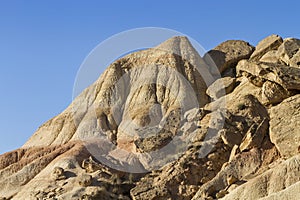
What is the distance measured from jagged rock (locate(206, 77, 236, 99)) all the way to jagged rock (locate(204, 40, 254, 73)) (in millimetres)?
3546

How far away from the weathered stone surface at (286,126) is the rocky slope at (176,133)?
0.18ft

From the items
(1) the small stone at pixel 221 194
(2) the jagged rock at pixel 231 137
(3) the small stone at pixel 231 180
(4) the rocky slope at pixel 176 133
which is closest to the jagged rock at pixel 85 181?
(4) the rocky slope at pixel 176 133

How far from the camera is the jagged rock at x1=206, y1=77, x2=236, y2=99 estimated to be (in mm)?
51062

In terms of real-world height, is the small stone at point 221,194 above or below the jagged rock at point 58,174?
below

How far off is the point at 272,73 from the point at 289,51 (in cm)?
577

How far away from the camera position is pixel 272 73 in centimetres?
4369

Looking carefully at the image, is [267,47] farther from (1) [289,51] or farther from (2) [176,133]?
(2) [176,133]

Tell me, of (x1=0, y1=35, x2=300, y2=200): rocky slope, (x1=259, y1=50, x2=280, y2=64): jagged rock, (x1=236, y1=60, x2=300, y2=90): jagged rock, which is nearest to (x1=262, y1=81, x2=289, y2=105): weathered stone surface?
(x1=0, y1=35, x2=300, y2=200): rocky slope

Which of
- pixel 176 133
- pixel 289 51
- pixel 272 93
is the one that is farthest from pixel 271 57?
pixel 176 133

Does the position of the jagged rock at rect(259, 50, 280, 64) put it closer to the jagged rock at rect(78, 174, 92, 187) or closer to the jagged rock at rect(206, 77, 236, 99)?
the jagged rock at rect(206, 77, 236, 99)

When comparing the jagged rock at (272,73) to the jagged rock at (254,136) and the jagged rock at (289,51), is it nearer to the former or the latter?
the jagged rock at (254,136)

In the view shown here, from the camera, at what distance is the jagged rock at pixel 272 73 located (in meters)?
42.1

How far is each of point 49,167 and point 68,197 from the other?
6.31 m

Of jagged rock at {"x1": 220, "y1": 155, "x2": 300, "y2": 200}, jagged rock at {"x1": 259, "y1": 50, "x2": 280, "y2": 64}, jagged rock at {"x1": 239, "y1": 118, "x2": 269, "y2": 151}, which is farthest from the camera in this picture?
jagged rock at {"x1": 259, "y1": 50, "x2": 280, "y2": 64}
